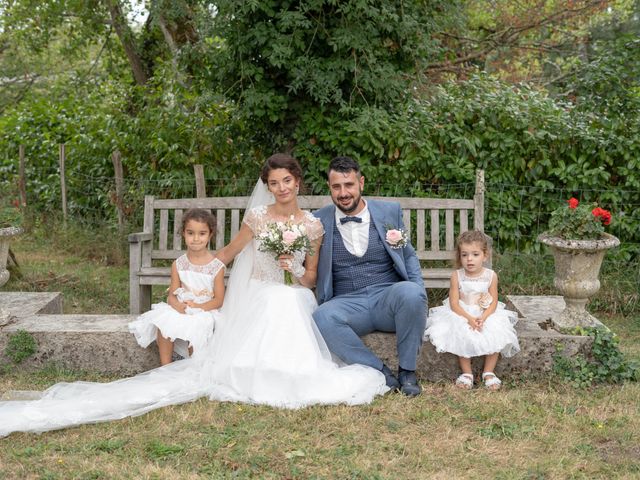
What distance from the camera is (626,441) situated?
4.19 m

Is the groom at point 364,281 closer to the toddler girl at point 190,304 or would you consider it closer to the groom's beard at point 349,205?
the groom's beard at point 349,205

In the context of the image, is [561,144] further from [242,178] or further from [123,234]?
[123,234]

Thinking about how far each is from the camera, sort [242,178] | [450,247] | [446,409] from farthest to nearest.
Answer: [242,178] < [450,247] < [446,409]

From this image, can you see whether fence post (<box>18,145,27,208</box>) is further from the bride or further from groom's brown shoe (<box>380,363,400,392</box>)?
groom's brown shoe (<box>380,363,400,392</box>)

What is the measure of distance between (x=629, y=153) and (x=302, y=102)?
3.18m

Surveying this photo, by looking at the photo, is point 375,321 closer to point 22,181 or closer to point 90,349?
point 90,349

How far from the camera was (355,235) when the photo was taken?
5340mm

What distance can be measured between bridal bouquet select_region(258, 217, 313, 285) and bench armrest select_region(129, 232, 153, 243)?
1.66 m

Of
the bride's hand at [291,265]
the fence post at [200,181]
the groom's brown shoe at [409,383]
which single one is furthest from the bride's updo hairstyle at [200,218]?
the fence post at [200,181]

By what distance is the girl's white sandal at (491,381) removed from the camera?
16.4 ft

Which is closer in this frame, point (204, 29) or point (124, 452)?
point (124, 452)

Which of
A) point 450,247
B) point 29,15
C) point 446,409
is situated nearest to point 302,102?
point 450,247

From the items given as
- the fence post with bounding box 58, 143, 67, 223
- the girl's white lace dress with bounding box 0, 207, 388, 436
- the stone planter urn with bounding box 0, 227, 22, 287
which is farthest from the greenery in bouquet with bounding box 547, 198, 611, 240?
the fence post with bounding box 58, 143, 67, 223

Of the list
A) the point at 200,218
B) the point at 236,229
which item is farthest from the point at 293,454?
the point at 236,229
